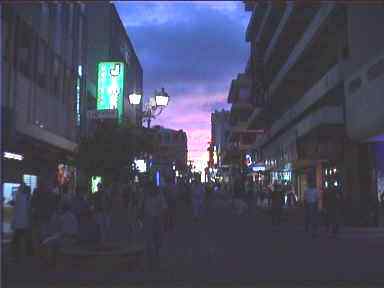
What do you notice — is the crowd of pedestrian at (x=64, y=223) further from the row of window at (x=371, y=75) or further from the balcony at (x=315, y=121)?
the balcony at (x=315, y=121)

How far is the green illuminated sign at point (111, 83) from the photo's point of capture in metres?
41.5

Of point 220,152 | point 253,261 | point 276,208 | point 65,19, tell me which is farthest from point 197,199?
point 220,152

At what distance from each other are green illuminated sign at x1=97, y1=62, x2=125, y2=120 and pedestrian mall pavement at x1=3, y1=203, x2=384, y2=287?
19.1 meters

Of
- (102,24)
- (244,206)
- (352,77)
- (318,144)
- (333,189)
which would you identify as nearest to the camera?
(333,189)

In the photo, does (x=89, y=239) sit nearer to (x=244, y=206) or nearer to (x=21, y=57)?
(x=21, y=57)

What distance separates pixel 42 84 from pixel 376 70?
1410cm

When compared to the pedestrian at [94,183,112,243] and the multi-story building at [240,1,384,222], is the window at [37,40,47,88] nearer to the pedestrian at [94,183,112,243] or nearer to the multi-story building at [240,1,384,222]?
the pedestrian at [94,183,112,243]

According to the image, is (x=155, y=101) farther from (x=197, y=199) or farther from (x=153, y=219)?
(x=153, y=219)

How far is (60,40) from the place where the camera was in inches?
Result: 1234

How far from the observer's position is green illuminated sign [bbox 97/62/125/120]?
41531 millimetres

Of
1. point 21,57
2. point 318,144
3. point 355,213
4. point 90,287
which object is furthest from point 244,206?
point 90,287

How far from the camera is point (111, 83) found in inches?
1662

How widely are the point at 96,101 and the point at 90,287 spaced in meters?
32.2

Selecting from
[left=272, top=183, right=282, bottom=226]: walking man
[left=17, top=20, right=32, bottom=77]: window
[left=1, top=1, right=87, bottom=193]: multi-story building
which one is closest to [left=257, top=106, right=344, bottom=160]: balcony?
[left=272, top=183, right=282, bottom=226]: walking man
